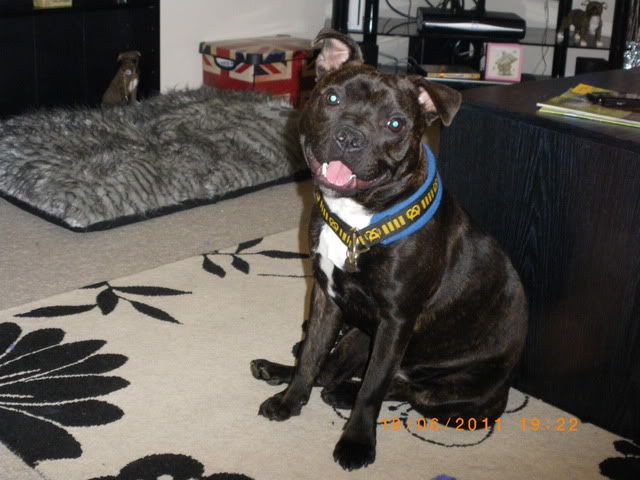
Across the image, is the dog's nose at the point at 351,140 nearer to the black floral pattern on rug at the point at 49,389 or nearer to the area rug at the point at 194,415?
the area rug at the point at 194,415

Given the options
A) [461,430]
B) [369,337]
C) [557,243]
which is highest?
[557,243]

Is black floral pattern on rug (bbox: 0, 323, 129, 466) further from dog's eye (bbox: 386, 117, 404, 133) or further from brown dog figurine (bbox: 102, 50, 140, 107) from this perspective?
brown dog figurine (bbox: 102, 50, 140, 107)

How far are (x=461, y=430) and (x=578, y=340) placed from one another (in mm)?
347

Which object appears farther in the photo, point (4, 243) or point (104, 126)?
point (104, 126)

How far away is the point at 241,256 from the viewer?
293 centimetres

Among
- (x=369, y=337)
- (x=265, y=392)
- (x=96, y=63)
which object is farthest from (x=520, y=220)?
(x=96, y=63)

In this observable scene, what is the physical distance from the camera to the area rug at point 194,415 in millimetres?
1869

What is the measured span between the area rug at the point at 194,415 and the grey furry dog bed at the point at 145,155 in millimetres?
592

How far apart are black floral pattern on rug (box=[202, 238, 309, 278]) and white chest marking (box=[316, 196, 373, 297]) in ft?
3.02

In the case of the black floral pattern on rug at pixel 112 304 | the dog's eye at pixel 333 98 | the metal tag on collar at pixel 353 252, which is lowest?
the black floral pattern on rug at pixel 112 304

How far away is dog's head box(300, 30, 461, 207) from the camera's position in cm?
171

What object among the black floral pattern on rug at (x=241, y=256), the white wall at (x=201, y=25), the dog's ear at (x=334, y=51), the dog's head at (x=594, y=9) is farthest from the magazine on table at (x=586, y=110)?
the white wall at (x=201, y=25)

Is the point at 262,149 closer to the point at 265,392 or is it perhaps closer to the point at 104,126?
the point at 104,126

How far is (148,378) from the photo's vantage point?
2.17 m
